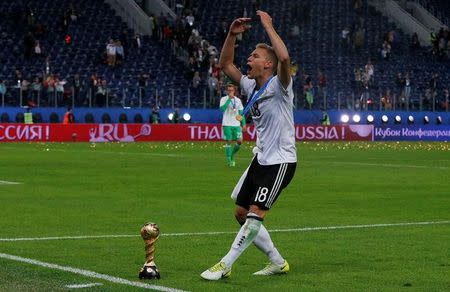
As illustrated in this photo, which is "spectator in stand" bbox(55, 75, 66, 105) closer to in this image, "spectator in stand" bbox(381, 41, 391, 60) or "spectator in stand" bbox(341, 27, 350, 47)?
"spectator in stand" bbox(341, 27, 350, 47)

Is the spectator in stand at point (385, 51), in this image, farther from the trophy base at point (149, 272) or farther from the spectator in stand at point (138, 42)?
the trophy base at point (149, 272)

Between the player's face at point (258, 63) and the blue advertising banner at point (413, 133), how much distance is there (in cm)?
4900

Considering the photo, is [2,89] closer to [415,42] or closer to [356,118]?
[356,118]

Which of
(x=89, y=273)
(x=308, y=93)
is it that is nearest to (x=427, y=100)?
(x=308, y=93)

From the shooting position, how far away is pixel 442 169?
102 feet

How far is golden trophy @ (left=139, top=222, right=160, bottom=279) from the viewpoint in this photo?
10.3 metres

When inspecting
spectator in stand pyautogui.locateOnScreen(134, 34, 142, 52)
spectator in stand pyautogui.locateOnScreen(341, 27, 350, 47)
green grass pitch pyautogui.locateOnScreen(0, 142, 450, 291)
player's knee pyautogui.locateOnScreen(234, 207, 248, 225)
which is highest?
spectator in stand pyautogui.locateOnScreen(341, 27, 350, 47)

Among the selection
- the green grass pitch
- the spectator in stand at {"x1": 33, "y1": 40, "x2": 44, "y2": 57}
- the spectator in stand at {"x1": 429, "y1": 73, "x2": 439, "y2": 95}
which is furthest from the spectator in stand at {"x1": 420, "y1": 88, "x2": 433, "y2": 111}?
the green grass pitch

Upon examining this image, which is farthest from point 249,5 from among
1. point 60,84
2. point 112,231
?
point 112,231

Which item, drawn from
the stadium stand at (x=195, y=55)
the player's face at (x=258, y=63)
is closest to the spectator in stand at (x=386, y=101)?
the stadium stand at (x=195, y=55)

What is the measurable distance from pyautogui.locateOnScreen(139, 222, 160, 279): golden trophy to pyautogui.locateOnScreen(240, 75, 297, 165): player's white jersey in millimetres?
1316

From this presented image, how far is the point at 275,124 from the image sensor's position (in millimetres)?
10953

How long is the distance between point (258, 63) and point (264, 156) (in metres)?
0.89

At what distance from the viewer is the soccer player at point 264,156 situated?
35.2 feet
